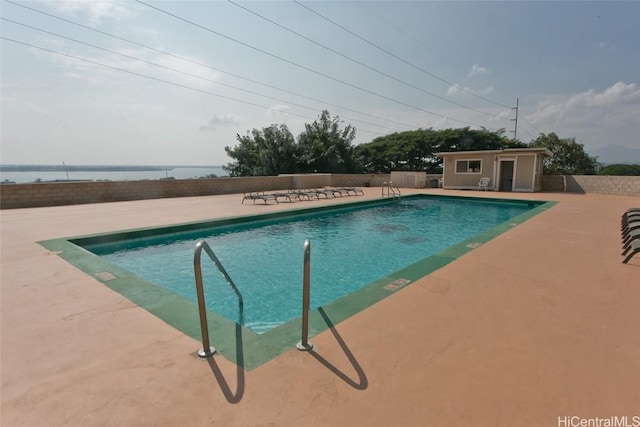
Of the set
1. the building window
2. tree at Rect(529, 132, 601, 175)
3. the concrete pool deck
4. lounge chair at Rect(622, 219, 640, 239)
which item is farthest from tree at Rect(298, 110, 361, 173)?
the concrete pool deck

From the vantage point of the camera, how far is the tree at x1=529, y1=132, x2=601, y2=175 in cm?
2669

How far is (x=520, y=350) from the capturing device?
228 cm

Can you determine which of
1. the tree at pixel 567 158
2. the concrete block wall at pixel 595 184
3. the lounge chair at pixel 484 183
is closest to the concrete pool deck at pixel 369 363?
the lounge chair at pixel 484 183

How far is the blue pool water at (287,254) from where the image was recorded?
452cm

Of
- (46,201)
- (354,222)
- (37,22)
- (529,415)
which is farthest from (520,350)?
(37,22)

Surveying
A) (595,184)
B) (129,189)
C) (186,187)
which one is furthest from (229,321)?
(595,184)

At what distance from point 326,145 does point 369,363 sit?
23.8 m

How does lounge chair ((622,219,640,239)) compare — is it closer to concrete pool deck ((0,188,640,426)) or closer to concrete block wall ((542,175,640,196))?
concrete pool deck ((0,188,640,426))

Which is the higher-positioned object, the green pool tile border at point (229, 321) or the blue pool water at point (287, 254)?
the green pool tile border at point (229, 321)

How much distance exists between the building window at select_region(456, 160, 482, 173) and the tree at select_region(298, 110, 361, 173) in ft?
31.8

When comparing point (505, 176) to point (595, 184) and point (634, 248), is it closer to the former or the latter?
point (595, 184)

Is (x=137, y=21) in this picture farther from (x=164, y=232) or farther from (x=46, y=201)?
(x=164, y=232)

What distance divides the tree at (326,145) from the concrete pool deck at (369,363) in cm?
2151

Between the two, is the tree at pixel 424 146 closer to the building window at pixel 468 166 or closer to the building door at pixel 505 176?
the building window at pixel 468 166
